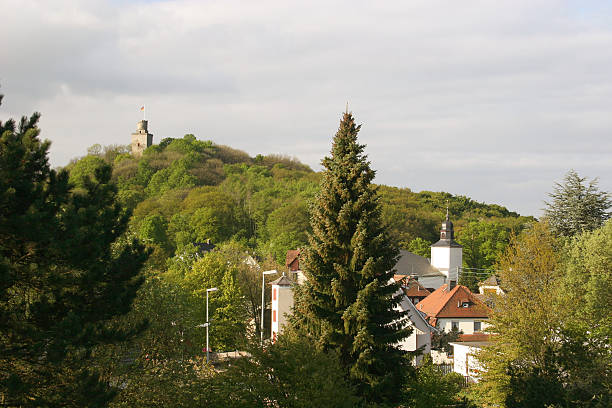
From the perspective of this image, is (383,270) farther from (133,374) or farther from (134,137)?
(134,137)

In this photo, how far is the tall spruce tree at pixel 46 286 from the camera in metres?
15.2

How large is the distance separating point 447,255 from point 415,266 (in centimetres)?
519

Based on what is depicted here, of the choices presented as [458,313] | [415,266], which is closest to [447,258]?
[415,266]

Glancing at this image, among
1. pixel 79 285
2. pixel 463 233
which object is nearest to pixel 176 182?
pixel 463 233

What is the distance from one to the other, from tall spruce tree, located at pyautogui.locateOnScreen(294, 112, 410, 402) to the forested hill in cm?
3831

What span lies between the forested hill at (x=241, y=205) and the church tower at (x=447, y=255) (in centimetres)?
612

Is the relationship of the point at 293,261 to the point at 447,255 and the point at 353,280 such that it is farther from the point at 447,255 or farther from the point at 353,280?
the point at 447,255

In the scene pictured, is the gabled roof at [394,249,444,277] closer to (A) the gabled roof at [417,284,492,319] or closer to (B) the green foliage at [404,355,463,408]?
(A) the gabled roof at [417,284,492,319]

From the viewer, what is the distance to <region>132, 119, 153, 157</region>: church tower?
164 meters

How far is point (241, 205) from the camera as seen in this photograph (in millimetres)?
112750

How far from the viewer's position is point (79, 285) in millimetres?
16719

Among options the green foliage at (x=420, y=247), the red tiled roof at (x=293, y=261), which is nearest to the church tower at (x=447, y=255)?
the green foliage at (x=420, y=247)

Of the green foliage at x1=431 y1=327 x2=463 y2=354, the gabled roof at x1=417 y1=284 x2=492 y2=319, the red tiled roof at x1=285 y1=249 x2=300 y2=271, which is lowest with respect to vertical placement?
the green foliage at x1=431 y1=327 x2=463 y2=354

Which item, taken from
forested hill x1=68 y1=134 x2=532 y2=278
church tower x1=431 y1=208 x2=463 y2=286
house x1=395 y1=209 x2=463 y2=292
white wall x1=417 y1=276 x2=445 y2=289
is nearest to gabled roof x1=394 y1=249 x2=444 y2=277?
house x1=395 y1=209 x2=463 y2=292
